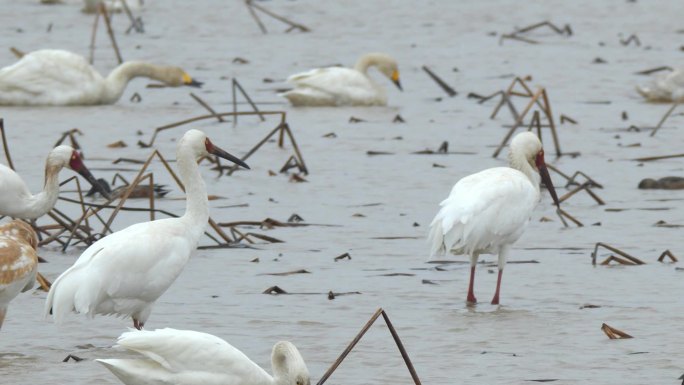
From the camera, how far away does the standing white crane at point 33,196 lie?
10570 millimetres

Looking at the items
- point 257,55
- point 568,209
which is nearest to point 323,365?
point 568,209

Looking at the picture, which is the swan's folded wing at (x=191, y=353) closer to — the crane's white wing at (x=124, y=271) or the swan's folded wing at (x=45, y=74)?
the crane's white wing at (x=124, y=271)

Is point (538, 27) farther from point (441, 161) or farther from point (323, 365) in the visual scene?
point (323, 365)

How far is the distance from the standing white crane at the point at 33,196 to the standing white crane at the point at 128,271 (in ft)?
5.76

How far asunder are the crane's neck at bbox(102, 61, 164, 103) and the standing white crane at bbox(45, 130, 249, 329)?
32.7ft

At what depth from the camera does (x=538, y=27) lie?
85.7 ft

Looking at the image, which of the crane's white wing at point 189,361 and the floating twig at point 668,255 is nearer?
→ the crane's white wing at point 189,361

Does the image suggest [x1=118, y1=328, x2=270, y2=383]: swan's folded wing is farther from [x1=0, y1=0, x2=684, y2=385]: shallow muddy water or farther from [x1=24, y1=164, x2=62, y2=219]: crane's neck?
[x1=24, y1=164, x2=62, y2=219]: crane's neck

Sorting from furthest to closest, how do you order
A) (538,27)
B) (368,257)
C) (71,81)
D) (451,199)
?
(538,27) < (71,81) < (368,257) < (451,199)

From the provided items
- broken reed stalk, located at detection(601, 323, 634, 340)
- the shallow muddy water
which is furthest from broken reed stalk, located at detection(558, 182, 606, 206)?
broken reed stalk, located at detection(601, 323, 634, 340)

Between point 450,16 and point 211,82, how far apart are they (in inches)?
294

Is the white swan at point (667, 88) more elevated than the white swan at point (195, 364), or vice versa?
the white swan at point (195, 364)

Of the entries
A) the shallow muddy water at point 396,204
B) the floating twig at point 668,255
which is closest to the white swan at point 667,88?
the shallow muddy water at point 396,204

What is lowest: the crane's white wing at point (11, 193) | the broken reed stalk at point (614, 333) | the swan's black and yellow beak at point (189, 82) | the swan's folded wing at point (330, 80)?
the swan's black and yellow beak at point (189, 82)
